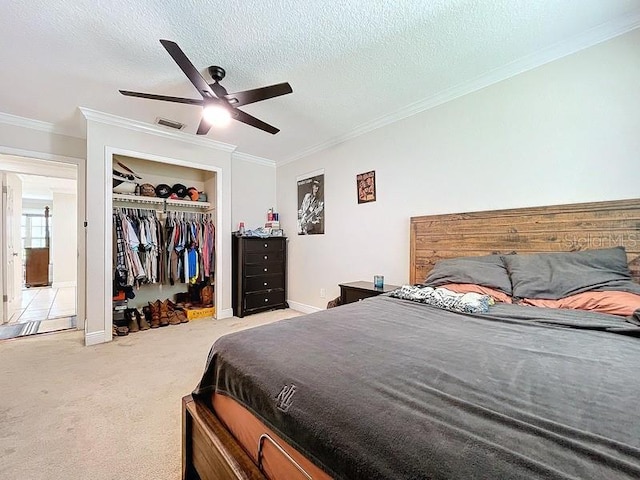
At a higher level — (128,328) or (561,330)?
(561,330)

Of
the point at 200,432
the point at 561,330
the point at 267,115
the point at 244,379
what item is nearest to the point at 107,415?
the point at 200,432

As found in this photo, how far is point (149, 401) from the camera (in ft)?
6.43

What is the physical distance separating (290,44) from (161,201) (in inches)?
113

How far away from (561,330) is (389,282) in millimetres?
1885

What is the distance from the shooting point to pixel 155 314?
374 cm

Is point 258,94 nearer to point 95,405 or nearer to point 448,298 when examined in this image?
point 448,298

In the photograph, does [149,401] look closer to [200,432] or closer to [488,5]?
[200,432]

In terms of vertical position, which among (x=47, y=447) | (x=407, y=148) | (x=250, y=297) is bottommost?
(x=47, y=447)

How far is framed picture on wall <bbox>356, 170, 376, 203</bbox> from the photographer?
333 centimetres

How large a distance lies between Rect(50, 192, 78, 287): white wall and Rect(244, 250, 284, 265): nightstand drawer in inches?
237

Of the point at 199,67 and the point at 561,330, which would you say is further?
the point at 199,67

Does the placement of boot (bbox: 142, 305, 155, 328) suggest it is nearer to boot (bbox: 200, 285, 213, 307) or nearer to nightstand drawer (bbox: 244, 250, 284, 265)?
boot (bbox: 200, 285, 213, 307)

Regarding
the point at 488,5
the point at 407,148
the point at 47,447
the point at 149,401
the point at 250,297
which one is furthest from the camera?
the point at 250,297

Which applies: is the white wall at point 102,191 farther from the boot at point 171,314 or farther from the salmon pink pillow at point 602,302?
the salmon pink pillow at point 602,302
